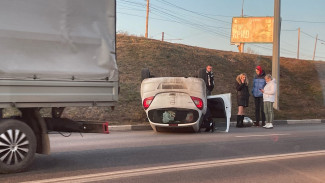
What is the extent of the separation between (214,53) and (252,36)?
53.4 ft

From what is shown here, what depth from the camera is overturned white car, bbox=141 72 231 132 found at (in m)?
→ 11.8

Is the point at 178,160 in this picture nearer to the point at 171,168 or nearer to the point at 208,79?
the point at 171,168

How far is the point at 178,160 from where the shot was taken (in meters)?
7.50

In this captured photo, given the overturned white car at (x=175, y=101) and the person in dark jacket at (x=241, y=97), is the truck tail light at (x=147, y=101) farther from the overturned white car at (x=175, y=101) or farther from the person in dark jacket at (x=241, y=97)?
the person in dark jacket at (x=241, y=97)

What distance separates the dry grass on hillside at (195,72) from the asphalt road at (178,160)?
6063 mm

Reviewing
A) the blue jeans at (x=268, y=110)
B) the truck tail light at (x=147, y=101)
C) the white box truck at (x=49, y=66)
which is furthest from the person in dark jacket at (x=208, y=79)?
the white box truck at (x=49, y=66)

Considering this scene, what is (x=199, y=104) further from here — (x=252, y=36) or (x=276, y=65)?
(x=252, y=36)

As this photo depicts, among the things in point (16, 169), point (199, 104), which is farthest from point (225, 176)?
point (199, 104)

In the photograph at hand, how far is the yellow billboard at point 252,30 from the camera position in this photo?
49.4 meters

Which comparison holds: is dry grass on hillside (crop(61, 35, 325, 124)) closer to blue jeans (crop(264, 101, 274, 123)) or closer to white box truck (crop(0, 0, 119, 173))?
blue jeans (crop(264, 101, 274, 123))

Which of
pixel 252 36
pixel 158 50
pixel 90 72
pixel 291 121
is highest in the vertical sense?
pixel 252 36

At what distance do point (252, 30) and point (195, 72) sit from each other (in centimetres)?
2469

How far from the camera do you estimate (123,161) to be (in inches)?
287

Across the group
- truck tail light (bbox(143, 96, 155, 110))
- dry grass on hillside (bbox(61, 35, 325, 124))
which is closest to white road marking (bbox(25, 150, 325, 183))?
truck tail light (bbox(143, 96, 155, 110))
